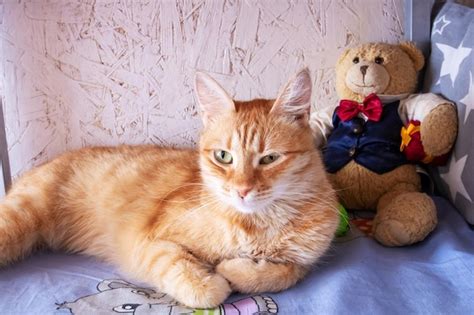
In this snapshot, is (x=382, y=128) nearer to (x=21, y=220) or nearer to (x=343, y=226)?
(x=343, y=226)

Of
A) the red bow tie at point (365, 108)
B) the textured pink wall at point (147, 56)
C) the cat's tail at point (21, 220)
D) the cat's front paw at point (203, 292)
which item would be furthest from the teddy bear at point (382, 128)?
the cat's tail at point (21, 220)

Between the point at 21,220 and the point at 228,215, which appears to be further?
the point at 21,220

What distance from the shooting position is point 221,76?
1.74 meters

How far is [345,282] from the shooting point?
3.52 ft

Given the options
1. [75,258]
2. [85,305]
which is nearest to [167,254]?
[85,305]

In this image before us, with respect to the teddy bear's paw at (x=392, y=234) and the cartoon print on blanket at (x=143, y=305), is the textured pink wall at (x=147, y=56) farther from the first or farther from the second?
the cartoon print on blanket at (x=143, y=305)

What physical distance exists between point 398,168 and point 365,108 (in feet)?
0.80

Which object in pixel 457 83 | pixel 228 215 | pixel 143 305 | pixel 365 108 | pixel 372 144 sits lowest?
pixel 143 305

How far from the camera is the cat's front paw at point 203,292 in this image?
39.3 inches

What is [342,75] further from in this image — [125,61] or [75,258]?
[75,258]

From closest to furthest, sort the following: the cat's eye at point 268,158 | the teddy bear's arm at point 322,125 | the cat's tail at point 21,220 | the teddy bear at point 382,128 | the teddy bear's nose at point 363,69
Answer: the cat's eye at point 268,158 < the cat's tail at point 21,220 < the teddy bear at point 382,128 < the teddy bear's nose at point 363,69 < the teddy bear's arm at point 322,125

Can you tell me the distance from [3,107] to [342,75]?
4.55 ft

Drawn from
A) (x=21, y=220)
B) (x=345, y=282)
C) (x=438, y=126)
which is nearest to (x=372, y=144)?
(x=438, y=126)

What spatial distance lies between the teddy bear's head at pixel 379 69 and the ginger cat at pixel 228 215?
45cm
